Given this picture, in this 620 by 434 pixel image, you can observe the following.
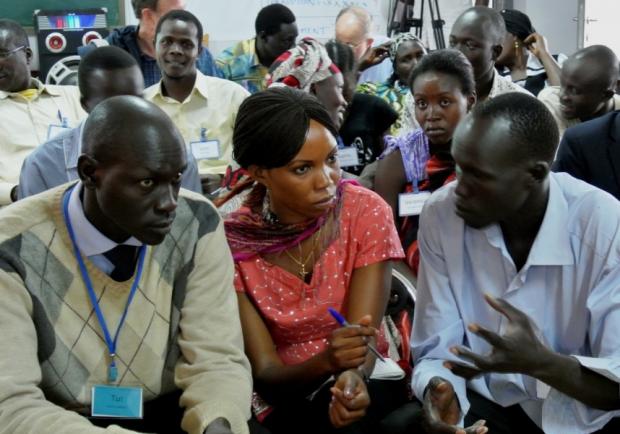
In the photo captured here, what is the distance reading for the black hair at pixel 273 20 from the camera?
5.40 metres

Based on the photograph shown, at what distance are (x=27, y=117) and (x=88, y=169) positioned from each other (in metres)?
2.67

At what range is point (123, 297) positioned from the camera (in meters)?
2.06

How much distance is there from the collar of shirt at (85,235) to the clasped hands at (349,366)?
0.60m

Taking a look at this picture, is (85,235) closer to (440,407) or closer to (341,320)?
(341,320)

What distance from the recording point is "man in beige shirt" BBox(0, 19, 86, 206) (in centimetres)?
441

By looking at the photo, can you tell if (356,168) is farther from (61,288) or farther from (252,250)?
(61,288)

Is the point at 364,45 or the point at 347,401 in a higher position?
the point at 364,45

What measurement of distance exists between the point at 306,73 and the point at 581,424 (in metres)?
1.98

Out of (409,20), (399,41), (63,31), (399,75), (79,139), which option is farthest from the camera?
(409,20)

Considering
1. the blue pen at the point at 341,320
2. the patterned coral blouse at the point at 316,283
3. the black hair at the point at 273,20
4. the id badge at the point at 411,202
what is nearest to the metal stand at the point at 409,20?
the black hair at the point at 273,20

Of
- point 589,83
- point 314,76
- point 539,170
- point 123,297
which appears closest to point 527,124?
point 539,170

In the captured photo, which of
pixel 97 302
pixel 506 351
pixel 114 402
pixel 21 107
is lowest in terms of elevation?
pixel 114 402

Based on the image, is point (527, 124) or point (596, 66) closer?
point (527, 124)

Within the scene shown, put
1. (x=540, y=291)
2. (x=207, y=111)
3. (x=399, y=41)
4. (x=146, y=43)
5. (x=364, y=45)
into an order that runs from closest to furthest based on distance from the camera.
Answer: (x=540, y=291) → (x=207, y=111) → (x=399, y=41) → (x=146, y=43) → (x=364, y=45)
